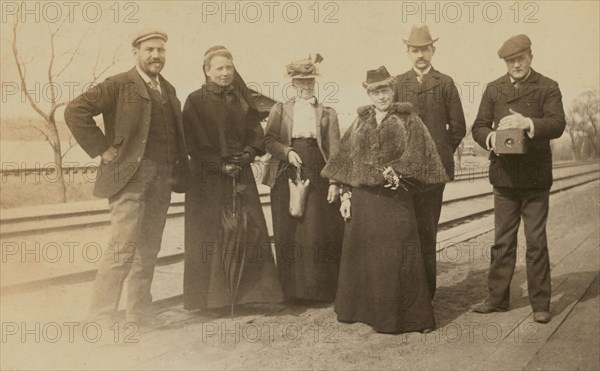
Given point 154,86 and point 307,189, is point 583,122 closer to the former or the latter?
point 307,189

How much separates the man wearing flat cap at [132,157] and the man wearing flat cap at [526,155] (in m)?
2.18

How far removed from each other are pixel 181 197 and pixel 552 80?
6514 millimetres

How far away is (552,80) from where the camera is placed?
411 cm

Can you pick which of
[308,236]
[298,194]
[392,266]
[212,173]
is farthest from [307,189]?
[392,266]

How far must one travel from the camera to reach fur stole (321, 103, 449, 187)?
4.02 m

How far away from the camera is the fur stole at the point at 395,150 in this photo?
4.02m

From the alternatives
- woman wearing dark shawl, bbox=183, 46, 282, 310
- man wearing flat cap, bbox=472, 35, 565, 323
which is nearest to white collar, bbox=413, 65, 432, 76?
man wearing flat cap, bbox=472, 35, 565, 323

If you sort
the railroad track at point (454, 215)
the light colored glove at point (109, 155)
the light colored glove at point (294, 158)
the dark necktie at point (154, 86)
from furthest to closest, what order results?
the light colored glove at point (294, 158)
the railroad track at point (454, 215)
the dark necktie at point (154, 86)
the light colored glove at point (109, 155)

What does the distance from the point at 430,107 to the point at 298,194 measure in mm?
1140

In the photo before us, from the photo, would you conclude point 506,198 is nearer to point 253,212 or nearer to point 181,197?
point 253,212

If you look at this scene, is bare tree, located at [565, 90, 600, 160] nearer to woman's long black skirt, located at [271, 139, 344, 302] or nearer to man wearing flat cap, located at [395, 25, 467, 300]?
man wearing flat cap, located at [395, 25, 467, 300]

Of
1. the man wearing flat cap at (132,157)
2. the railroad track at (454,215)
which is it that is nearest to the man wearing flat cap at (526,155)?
the railroad track at (454,215)

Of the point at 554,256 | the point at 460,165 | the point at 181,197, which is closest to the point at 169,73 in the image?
the point at 460,165

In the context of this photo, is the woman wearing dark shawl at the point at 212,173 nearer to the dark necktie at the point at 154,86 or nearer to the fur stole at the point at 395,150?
the dark necktie at the point at 154,86
